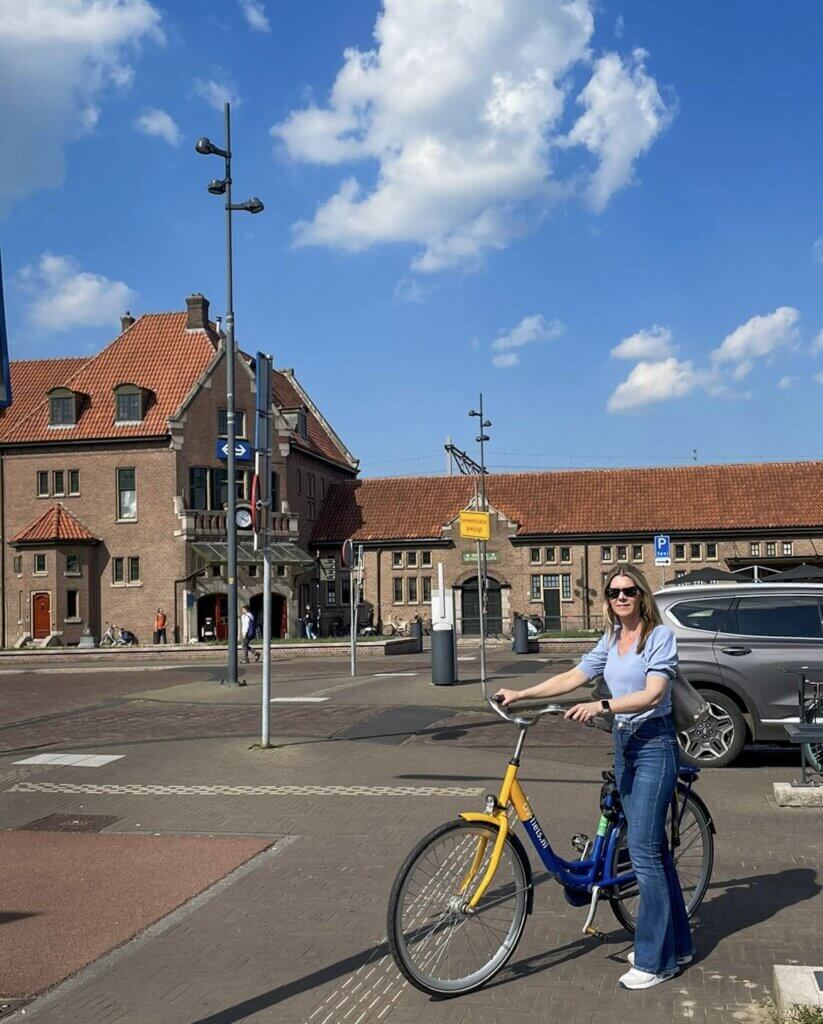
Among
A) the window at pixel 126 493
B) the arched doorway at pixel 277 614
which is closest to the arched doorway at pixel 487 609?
the arched doorway at pixel 277 614

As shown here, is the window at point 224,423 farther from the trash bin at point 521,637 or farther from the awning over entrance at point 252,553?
the trash bin at point 521,637

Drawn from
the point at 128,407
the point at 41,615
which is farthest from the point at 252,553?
the point at 41,615

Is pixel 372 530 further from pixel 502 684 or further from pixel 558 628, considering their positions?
pixel 502 684

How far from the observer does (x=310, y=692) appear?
64.9 ft

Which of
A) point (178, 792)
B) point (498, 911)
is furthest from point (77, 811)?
point (498, 911)

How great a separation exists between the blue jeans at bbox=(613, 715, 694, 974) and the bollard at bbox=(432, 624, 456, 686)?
1455 centimetres

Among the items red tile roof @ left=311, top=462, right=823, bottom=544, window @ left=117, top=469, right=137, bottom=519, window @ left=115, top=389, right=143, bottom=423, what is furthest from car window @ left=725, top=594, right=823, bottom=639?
window @ left=115, top=389, right=143, bottom=423

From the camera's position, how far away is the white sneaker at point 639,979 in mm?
4840

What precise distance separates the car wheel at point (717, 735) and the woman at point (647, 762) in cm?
604

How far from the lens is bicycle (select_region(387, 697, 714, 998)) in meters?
4.70

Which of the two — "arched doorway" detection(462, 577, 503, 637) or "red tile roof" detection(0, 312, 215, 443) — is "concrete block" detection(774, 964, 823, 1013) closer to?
"red tile roof" detection(0, 312, 215, 443)

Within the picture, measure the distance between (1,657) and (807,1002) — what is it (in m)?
37.0

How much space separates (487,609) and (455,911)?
1866 inches

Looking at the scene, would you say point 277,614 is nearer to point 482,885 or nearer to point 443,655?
point 443,655
